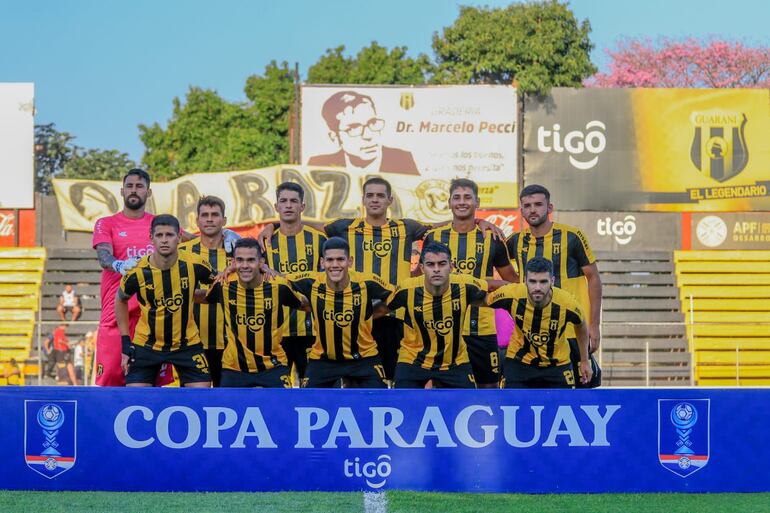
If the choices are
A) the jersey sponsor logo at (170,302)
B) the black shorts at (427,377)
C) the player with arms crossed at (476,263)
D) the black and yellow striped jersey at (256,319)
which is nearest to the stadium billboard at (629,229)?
the player with arms crossed at (476,263)

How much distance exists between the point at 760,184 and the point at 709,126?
64.8 inches

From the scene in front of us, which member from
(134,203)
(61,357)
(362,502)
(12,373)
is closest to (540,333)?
(362,502)

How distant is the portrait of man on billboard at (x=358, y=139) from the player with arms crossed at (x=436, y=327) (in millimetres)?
16729

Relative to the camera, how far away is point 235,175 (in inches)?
953

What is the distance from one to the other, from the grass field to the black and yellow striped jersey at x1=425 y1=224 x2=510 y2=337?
2036 mm

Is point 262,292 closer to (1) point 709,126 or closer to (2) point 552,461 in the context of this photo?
(2) point 552,461

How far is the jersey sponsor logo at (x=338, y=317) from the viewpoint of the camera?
796 centimetres

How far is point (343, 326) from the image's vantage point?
7961mm

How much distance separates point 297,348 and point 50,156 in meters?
31.4

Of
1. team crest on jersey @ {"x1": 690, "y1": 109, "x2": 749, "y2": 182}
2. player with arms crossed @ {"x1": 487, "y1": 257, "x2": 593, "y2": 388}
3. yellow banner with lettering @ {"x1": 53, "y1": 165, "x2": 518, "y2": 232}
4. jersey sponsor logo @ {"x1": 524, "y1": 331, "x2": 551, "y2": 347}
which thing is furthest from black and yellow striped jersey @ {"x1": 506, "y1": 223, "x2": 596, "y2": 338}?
team crest on jersey @ {"x1": 690, "y1": 109, "x2": 749, "y2": 182}

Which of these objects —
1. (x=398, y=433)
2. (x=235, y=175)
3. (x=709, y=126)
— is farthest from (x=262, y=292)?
(x=709, y=126)

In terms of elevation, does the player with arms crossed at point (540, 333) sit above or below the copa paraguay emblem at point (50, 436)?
above

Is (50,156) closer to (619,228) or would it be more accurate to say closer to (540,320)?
(619,228)

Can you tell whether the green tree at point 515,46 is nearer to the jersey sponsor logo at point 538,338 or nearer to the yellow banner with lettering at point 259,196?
the yellow banner with lettering at point 259,196
